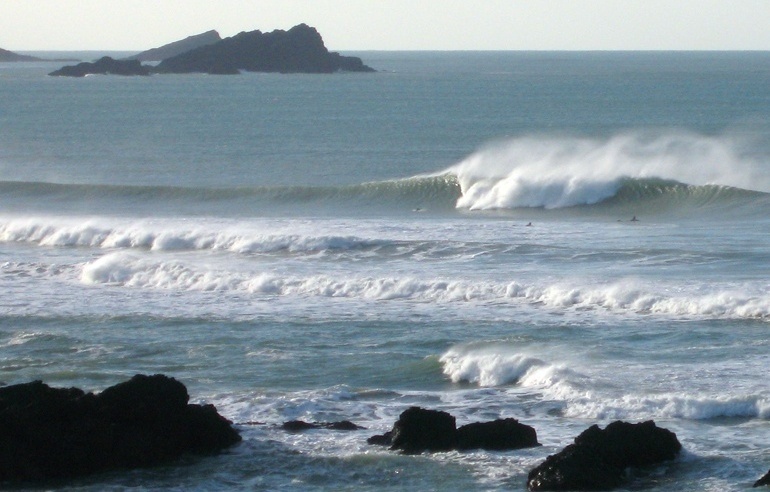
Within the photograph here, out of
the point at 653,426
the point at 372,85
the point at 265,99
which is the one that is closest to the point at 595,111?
the point at 265,99

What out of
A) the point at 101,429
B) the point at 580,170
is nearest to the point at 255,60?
the point at 580,170

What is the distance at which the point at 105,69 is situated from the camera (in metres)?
163

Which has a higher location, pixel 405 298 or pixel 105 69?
pixel 105 69

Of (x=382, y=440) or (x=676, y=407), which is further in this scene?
(x=676, y=407)

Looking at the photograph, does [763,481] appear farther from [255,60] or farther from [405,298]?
[255,60]

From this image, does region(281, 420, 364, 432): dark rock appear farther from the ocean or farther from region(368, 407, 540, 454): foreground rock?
region(368, 407, 540, 454): foreground rock

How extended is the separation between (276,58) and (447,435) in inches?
6128

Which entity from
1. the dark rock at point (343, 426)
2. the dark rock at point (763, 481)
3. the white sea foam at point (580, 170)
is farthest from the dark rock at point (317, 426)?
the white sea foam at point (580, 170)

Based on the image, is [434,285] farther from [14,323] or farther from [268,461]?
[268,461]

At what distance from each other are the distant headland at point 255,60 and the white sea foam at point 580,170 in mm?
119588

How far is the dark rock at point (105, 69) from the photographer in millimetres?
160500

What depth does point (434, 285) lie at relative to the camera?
74.5 ft

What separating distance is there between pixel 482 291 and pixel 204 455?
30.9 feet

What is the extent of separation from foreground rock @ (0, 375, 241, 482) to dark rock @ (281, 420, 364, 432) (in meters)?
0.68
